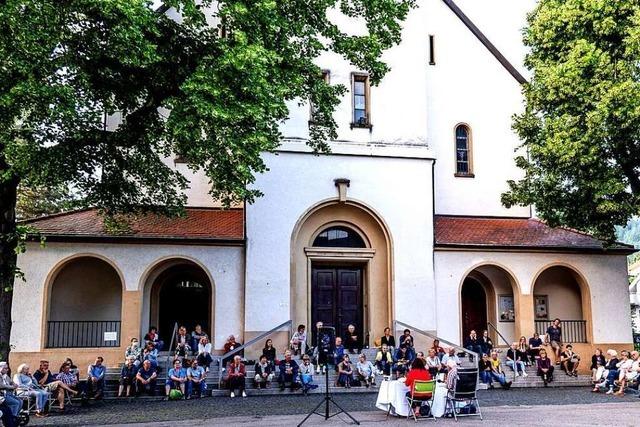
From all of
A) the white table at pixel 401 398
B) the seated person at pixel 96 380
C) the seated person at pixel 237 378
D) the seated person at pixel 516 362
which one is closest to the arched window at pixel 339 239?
the seated person at pixel 237 378

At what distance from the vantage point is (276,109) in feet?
40.4

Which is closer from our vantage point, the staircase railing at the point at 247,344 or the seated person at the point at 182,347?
the staircase railing at the point at 247,344

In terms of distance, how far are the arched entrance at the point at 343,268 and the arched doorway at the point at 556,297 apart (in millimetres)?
5974

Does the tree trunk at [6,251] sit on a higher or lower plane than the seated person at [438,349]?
higher

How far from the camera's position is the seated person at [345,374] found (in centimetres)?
1714

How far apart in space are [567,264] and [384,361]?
782 cm

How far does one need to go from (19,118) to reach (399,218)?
40.0 feet

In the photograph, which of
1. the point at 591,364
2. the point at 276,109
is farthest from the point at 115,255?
the point at 591,364

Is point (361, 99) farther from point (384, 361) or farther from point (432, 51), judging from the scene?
point (384, 361)

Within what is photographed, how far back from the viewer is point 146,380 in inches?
628

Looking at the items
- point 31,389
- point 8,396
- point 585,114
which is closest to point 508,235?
point 585,114

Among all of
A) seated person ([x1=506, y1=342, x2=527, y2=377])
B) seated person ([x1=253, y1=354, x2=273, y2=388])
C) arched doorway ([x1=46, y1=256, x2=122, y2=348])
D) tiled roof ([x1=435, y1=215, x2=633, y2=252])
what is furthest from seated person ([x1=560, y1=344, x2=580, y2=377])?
arched doorway ([x1=46, y1=256, x2=122, y2=348])

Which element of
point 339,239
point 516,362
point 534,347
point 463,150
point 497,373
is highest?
point 463,150

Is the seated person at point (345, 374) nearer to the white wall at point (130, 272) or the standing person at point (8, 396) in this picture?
the white wall at point (130, 272)
